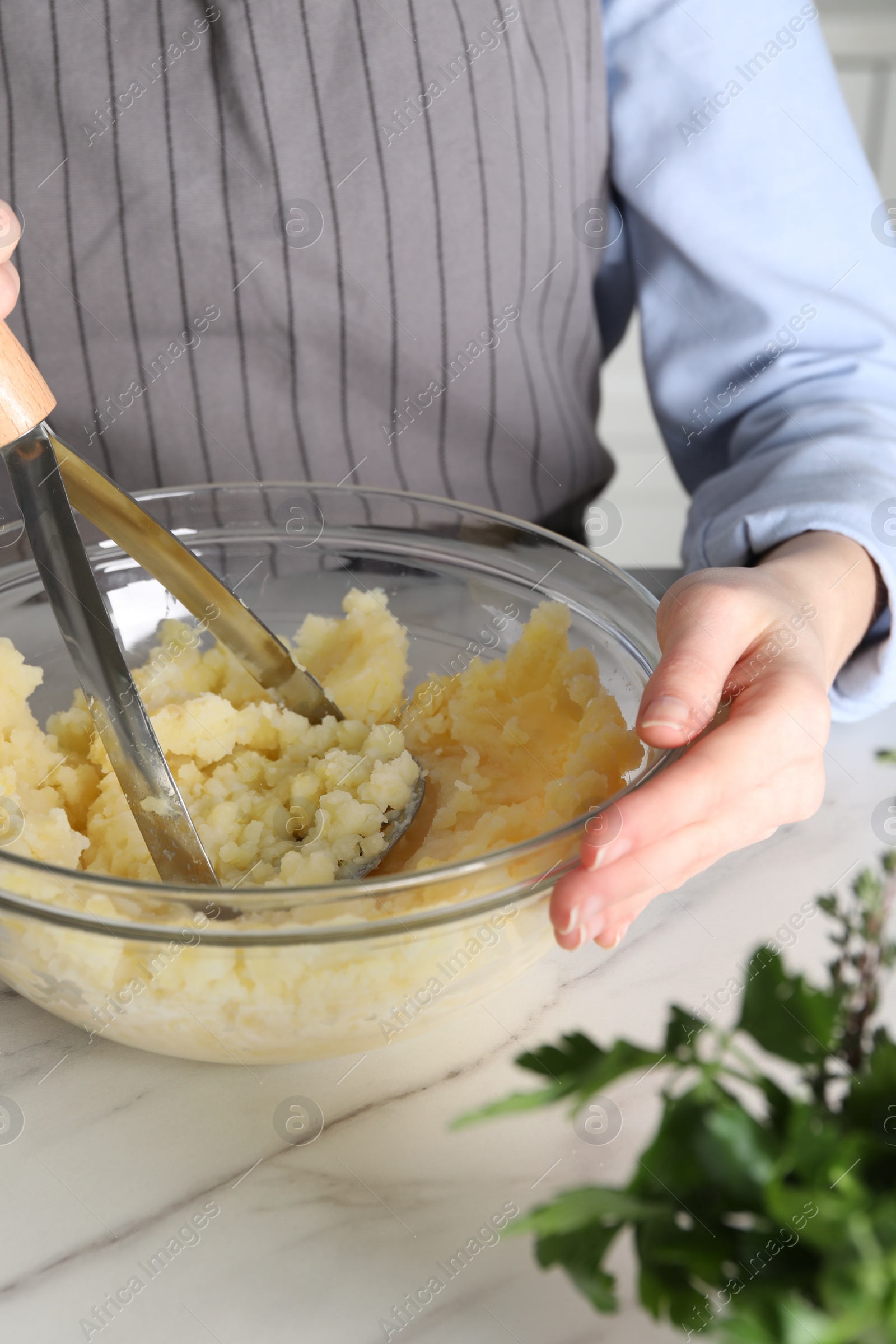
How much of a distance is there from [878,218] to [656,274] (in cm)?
21

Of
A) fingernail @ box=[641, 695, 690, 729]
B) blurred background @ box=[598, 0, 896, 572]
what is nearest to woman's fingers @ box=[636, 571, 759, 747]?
fingernail @ box=[641, 695, 690, 729]

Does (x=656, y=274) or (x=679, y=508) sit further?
(x=679, y=508)

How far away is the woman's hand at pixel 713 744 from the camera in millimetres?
493

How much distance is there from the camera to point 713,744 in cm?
55

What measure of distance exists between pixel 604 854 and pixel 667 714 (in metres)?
0.08

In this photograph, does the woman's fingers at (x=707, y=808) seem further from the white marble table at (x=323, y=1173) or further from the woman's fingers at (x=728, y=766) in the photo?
the white marble table at (x=323, y=1173)

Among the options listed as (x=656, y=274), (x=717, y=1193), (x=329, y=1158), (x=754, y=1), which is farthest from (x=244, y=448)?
(x=717, y=1193)

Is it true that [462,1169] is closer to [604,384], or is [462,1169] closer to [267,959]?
[267,959]

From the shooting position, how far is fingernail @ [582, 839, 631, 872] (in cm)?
48

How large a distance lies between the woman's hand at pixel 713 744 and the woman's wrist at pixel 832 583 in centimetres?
2

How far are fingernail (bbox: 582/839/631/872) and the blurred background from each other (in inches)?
62.5

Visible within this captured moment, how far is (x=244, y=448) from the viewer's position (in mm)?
1057

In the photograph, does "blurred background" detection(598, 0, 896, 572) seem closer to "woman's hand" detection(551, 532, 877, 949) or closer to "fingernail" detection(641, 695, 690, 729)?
"woman's hand" detection(551, 532, 877, 949)

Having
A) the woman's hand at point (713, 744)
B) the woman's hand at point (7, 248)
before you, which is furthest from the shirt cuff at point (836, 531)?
the woman's hand at point (7, 248)
